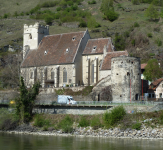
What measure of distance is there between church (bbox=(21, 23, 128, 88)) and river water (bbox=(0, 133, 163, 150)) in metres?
23.0

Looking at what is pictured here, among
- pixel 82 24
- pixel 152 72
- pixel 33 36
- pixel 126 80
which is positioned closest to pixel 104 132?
pixel 126 80

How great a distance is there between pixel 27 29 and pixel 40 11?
316 feet

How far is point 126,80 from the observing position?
51.8 m

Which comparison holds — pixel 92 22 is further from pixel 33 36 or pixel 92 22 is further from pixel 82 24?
pixel 33 36

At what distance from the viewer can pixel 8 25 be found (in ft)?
453

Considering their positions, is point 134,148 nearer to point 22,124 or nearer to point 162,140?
point 162,140

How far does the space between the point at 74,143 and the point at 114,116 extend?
25.2 ft

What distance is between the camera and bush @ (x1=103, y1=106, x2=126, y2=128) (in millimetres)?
44594

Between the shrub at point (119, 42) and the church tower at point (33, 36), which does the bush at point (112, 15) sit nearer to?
the shrub at point (119, 42)

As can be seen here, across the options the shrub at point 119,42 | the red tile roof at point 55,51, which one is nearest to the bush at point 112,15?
the shrub at point 119,42

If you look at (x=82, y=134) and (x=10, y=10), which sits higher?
(x=10, y=10)

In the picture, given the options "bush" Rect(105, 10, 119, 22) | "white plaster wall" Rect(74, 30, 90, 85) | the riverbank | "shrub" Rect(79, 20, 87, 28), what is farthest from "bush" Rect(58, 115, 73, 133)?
"bush" Rect(105, 10, 119, 22)

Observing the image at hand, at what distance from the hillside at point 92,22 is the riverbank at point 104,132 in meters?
43.7

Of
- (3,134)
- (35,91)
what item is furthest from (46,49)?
(3,134)
